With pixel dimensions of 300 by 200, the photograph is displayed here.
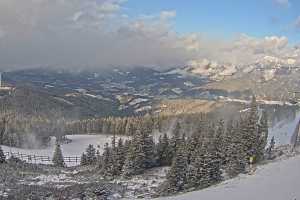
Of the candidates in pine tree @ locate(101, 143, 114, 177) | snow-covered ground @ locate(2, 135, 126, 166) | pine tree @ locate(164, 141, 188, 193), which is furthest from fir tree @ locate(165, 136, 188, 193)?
snow-covered ground @ locate(2, 135, 126, 166)

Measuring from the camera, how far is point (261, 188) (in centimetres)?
2808

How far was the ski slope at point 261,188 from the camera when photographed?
25.9 metres

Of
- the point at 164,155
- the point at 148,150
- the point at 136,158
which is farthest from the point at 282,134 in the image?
the point at 136,158

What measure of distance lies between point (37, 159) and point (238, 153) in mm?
68997

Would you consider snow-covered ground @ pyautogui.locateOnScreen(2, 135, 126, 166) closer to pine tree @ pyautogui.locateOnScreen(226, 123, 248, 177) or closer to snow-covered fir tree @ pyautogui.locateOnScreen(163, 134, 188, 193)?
pine tree @ pyautogui.locateOnScreen(226, 123, 248, 177)

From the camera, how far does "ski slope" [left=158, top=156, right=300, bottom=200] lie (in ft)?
84.9

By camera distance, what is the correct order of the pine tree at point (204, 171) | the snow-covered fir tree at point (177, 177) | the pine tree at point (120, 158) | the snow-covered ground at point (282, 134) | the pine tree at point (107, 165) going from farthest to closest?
the snow-covered ground at point (282, 134) → the pine tree at point (120, 158) → the pine tree at point (107, 165) → the snow-covered fir tree at point (177, 177) → the pine tree at point (204, 171)

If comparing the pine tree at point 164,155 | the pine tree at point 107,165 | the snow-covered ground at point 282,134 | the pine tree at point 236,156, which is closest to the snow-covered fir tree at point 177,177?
the pine tree at point 236,156

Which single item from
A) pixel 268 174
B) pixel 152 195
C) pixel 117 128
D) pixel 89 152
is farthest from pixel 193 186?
pixel 117 128

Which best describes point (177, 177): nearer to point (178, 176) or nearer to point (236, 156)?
point (178, 176)

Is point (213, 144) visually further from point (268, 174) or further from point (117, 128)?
point (117, 128)

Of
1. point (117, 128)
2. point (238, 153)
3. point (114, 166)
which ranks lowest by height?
point (117, 128)

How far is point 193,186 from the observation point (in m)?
38.2

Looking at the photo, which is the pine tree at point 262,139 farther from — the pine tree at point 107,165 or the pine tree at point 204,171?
the pine tree at point 107,165
